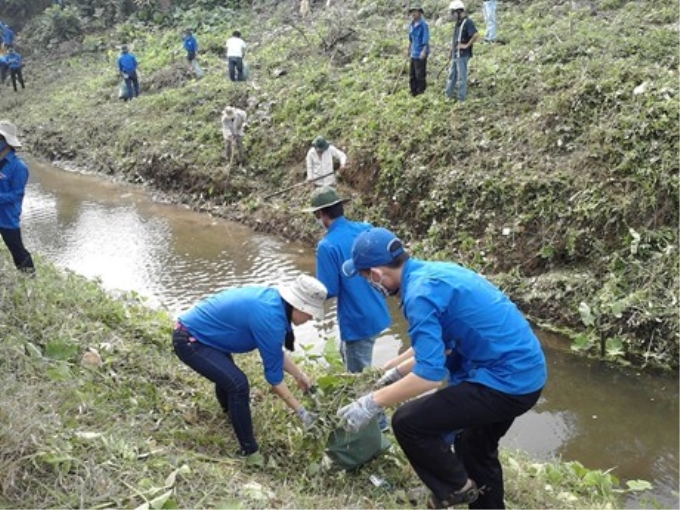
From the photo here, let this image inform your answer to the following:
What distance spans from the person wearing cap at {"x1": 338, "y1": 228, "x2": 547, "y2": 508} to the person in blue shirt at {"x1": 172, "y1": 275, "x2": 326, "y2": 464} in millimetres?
556

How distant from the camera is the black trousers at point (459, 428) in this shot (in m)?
3.43

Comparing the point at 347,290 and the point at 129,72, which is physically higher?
the point at 129,72

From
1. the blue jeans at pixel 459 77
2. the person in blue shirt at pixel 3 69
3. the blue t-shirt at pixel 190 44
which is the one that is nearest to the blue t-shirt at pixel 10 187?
the blue jeans at pixel 459 77

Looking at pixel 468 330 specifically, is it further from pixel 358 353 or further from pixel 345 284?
pixel 358 353

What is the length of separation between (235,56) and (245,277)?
28.4ft

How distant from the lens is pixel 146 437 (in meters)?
4.12

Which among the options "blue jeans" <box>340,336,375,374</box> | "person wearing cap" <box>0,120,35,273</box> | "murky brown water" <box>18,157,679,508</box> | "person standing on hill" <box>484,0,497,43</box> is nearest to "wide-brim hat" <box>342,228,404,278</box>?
"blue jeans" <box>340,336,375,374</box>

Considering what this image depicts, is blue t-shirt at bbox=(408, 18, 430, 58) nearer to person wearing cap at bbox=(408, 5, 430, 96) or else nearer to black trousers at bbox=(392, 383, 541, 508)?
person wearing cap at bbox=(408, 5, 430, 96)

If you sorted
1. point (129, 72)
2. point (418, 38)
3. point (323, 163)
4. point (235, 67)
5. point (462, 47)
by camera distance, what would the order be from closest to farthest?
point (323, 163) → point (462, 47) → point (418, 38) → point (235, 67) → point (129, 72)

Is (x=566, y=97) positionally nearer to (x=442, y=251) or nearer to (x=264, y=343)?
(x=442, y=251)

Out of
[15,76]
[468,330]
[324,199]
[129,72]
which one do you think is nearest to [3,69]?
[15,76]

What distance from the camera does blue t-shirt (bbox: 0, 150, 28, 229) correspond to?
6.32 meters

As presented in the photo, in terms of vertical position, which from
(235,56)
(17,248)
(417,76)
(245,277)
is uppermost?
(235,56)

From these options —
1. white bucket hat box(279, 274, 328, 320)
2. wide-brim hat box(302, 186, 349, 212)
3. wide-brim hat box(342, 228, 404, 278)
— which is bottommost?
white bucket hat box(279, 274, 328, 320)
